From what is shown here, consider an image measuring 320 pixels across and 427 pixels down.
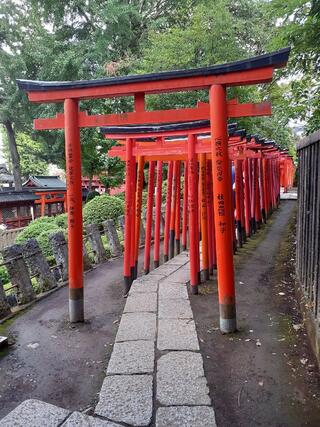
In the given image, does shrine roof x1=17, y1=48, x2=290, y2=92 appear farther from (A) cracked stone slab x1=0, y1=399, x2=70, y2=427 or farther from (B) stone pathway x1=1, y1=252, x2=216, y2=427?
(A) cracked stone slab x1=0, y1=399, x2=70, y2=427

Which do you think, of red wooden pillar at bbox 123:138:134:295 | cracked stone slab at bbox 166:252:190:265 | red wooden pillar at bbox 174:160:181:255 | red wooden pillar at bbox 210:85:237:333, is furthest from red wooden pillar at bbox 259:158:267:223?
red wooden pillar at bbox 210:85:237:333

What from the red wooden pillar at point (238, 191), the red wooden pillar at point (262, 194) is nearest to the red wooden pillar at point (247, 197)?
the red wooden pillar at point (238, 191)

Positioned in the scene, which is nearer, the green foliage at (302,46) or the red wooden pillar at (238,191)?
the green foliage at (302,46)

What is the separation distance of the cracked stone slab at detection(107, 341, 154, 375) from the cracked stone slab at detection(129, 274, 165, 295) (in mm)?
1719

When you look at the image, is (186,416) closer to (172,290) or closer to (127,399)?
(127,399)

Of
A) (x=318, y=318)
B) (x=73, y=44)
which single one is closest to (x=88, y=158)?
(x=73, y=44)

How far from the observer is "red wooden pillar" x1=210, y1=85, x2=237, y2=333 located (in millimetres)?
4281

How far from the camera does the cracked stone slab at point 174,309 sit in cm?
471

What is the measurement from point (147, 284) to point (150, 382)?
9.39ft

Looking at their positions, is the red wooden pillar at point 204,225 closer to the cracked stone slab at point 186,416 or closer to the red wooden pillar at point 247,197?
the cracked stone slab at point 186,416

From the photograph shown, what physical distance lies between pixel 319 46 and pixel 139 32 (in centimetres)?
1666

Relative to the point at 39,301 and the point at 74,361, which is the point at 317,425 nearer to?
the point at 74,361

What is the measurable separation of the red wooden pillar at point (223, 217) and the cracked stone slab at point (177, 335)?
426mm

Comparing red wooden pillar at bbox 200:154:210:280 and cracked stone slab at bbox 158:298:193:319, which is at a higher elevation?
red wooden pillar at bbox 200:154:210:280
